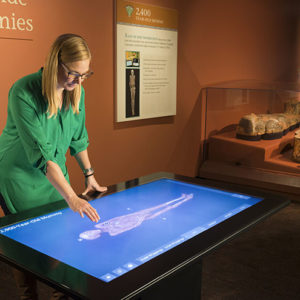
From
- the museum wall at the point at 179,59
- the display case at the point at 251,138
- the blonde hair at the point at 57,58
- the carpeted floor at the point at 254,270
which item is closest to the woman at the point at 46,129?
the blonde hair at the point at 57,58

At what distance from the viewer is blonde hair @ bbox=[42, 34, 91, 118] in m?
1.86

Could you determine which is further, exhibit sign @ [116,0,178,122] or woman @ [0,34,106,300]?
exhibit sign @ [116,0,178,122]

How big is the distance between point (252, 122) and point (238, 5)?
1769 millimetres

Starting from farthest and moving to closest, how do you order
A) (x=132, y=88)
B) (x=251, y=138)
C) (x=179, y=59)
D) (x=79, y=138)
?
1. (x=179, y=59)
2. (x=251, y=138)
3. (x=132, y=88)
4. (x=79, y=138)

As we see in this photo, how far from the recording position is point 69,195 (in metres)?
1.75

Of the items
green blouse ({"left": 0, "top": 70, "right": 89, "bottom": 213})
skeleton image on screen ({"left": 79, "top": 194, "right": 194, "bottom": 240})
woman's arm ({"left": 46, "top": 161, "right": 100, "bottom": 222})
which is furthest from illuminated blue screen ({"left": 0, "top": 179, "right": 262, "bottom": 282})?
green blouse ({"left": 0, "top": 70, "right": 89, "bottom": 213})

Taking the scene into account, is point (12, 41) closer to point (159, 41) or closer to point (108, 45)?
point (108, 45)

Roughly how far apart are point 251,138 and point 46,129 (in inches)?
134

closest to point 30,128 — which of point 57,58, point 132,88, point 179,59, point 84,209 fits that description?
point 57,58

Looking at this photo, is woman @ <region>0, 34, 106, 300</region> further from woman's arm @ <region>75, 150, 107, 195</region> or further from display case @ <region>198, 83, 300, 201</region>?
display case @ <region>198, 83, 300, 201</region>

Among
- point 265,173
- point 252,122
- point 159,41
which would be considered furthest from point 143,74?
point 265,173

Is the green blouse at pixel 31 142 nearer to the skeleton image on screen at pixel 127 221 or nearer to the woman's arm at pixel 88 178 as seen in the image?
the woman's arm at pixel 88 178

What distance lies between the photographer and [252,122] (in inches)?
193

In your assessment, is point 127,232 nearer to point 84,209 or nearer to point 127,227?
point 127,227
